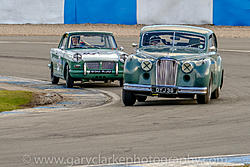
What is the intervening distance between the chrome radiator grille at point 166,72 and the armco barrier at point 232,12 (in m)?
15.2

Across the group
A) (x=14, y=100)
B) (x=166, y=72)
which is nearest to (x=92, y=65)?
(x=14, y=100)

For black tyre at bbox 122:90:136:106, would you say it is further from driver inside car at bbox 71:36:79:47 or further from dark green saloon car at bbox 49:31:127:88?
driver inside car at bbox 71:36:79:47

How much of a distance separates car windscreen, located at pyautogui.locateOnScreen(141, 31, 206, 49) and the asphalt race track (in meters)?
1.04

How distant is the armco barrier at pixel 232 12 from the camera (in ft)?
83.0

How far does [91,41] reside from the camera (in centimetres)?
1527

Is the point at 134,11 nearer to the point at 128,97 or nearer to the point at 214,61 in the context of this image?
the point at 214,61

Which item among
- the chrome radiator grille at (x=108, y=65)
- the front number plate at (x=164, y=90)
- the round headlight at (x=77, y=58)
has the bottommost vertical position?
the front number plate at (x=164, y=90)

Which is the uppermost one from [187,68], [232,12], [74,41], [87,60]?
[232,12]

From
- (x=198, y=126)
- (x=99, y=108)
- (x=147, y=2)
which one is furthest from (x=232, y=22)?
(x=198, y=126)

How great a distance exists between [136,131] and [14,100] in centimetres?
420

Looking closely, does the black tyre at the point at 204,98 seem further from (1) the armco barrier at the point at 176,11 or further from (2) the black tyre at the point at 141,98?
(1) the armco barrier at the point at 176,11

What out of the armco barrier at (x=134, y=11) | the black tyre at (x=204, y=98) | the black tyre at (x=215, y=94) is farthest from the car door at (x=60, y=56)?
the armco barrier at (x=134, y=11)

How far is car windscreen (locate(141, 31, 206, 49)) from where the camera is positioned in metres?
11.8

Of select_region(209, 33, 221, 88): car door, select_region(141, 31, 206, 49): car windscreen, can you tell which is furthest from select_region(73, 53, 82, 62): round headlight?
select_region(209, 33, 221, 88): car door
